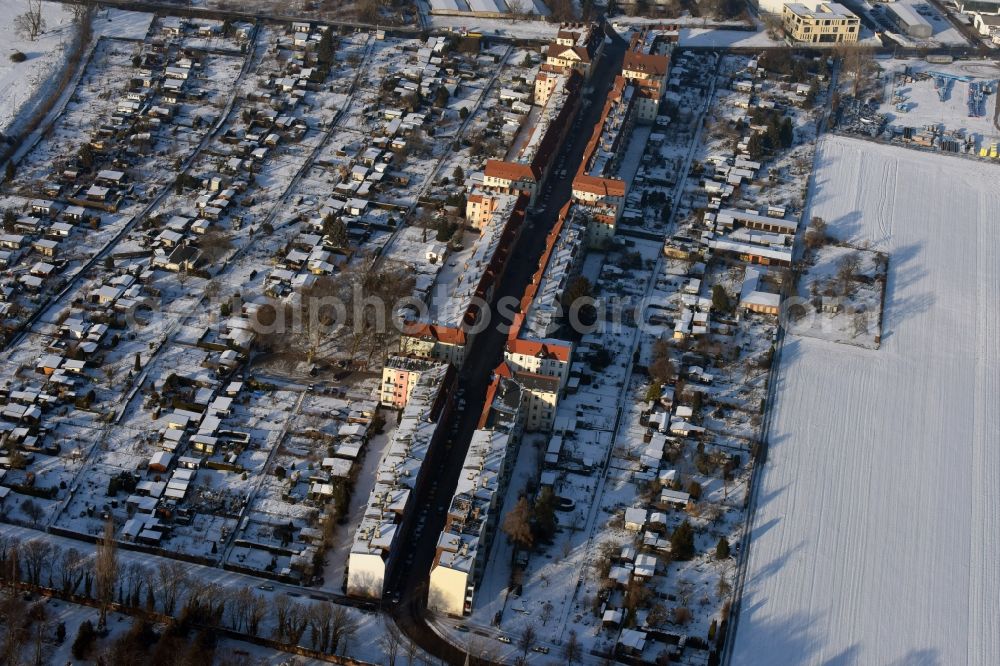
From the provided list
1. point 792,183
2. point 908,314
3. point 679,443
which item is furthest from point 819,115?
point 679,443

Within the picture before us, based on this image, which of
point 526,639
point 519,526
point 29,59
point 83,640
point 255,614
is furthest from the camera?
point 29,59

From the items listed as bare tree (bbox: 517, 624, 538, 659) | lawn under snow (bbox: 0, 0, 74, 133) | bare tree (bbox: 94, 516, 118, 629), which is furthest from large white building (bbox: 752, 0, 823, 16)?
bare tree (bbox: 94, 516, 118, 629)

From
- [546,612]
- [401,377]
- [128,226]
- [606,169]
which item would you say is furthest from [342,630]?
[606,169]

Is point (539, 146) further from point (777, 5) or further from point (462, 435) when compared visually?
point (777, 5)

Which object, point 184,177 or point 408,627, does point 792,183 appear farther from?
point 408,627

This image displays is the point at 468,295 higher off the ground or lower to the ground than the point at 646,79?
lower

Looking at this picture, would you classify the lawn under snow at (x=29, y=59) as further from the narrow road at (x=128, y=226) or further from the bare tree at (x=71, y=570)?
the bare tree at (x=71, y=570)

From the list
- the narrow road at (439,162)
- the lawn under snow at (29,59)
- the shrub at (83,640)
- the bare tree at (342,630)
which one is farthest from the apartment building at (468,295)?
the lawn under snow at (29,59)

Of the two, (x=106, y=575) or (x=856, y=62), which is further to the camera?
(x=856, y=62)
